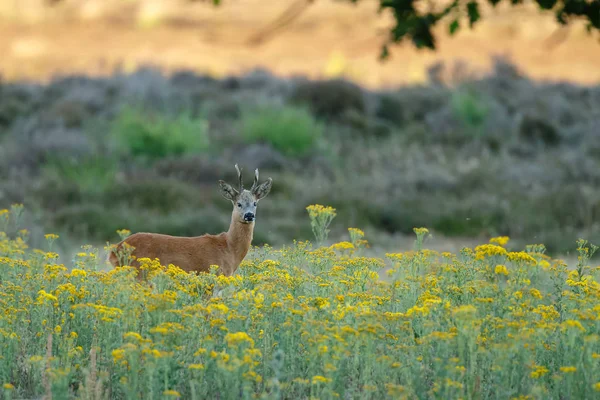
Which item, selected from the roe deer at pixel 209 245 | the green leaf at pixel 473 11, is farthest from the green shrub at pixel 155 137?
the green leaf at pixel 473 11

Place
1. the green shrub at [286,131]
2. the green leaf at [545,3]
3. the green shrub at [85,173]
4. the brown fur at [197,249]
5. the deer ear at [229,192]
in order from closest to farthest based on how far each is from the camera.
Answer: the brown fur at [197,249] → the green leaf at [545,3] → the deer ear at [229,192] → the green shrub at [85,173] → the green shrub at [286,131]

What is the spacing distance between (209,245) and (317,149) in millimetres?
14058

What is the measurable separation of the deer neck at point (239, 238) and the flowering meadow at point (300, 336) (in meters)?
0.83

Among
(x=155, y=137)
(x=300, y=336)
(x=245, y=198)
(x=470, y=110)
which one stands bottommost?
(x=300, y=336)

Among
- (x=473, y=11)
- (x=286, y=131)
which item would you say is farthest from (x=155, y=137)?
(x=473, y=11)

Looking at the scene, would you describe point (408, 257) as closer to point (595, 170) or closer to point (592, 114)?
point (595, 170)

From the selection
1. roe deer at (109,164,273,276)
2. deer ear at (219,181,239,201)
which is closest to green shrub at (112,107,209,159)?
deer ear at (219,181,239,201)

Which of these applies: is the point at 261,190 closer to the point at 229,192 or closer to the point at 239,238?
the point at 229,192

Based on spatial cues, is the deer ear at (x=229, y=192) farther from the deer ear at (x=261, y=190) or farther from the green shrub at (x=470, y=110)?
the green shrub at (x=470, y=110)

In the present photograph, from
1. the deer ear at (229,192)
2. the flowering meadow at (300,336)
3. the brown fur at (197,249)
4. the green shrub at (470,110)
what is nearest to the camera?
the flowering meadow at (300,336)

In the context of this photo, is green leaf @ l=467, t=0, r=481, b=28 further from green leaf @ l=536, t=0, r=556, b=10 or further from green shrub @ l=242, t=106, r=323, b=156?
green shrub @ l=242, t=106, r=323, b=156

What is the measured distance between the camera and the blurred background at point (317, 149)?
54.1 feet

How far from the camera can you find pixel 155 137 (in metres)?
21.2

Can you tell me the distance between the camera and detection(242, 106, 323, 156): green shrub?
22.1 m
